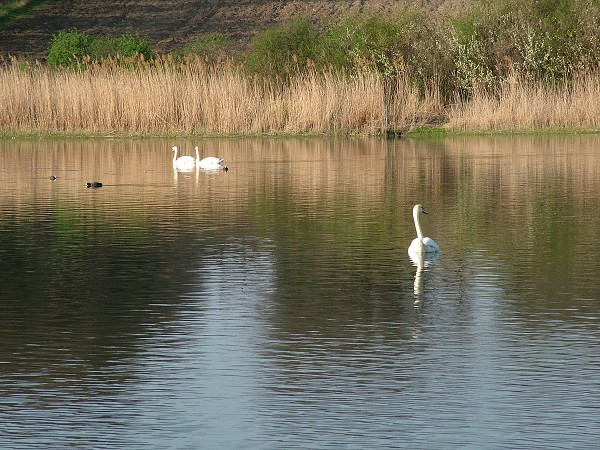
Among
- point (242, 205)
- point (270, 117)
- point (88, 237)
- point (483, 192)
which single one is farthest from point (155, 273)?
point (270, 117)

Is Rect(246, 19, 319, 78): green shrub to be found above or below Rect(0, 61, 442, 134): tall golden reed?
above

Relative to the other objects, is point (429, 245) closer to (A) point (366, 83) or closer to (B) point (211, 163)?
(B) point (211, 163)

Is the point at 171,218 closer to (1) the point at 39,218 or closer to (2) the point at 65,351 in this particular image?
(1) the point at 39,218

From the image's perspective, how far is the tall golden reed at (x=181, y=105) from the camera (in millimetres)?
32281

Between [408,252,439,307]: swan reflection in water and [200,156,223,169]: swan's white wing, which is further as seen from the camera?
[200,156,223,169]: swan's white wing

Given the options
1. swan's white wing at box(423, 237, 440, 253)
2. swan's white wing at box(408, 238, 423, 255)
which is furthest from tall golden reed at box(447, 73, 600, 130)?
swan's white wing at box(408, 238, 423, 255)

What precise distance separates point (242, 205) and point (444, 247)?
17.1 feet

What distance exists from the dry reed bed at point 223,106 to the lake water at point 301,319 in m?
11.9

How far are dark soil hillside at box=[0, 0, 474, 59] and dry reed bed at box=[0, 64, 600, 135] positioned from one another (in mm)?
27812

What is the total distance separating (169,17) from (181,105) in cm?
3911

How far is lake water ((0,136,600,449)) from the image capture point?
741 cm

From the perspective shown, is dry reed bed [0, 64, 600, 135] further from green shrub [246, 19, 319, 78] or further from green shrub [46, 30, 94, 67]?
green shrub [46, 30, 94, 67]

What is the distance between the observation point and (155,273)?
40.8ft

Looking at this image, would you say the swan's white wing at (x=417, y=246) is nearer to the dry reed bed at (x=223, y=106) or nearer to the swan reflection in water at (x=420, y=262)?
the swan reflection in water at (x=420, y=262)
